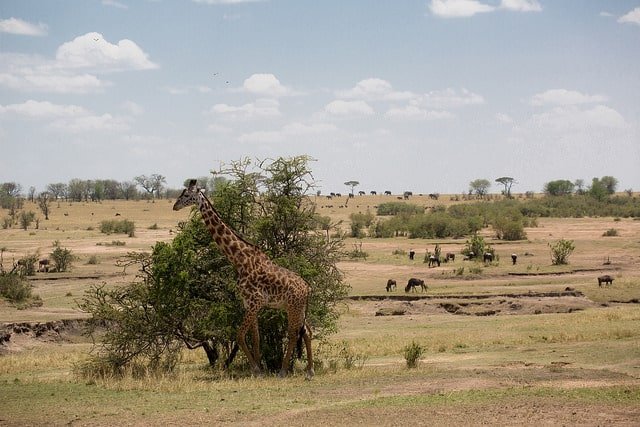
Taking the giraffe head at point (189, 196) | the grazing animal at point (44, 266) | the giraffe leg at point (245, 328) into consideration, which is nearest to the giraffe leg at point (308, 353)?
the giraffe leg at point (245, 328)

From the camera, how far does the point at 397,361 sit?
22.2m

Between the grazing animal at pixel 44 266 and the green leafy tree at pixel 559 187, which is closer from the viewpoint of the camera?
the grazing animal at pixel 44 266

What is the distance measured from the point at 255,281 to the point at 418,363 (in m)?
4.77

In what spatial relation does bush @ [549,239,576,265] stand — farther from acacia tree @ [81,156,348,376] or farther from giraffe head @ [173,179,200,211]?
giraffe head @ [173,179,200,211]

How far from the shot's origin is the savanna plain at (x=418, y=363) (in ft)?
46.3

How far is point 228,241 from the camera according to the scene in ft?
61.6

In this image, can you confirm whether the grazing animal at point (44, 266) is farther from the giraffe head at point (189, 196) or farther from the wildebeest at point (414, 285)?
the giraffe head at point (189, 196)

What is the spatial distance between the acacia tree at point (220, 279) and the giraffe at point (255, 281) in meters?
1.28

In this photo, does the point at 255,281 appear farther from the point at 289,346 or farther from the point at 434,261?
the point at 434,261

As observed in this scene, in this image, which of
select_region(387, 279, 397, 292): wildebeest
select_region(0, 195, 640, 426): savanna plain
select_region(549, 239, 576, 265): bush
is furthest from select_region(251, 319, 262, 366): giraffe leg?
select_region(549, 239, 576, 265): bush

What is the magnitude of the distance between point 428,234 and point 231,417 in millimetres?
66536

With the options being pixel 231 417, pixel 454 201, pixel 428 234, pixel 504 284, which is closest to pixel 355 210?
pixel 454 201

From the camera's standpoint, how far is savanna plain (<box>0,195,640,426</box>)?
14117 mm

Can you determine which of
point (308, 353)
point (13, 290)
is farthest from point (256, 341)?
point (13, 290)
